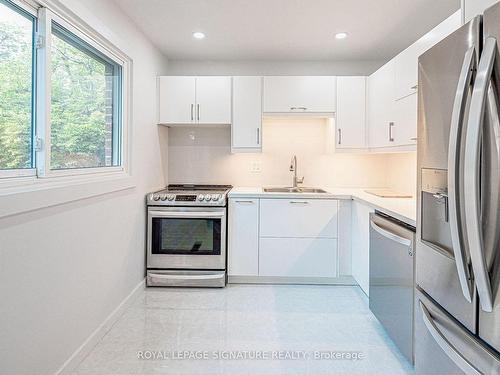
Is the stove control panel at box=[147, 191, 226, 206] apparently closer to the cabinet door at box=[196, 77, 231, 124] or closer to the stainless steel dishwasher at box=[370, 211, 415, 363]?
the cabinet door at box=[196, 77, 231, 124]

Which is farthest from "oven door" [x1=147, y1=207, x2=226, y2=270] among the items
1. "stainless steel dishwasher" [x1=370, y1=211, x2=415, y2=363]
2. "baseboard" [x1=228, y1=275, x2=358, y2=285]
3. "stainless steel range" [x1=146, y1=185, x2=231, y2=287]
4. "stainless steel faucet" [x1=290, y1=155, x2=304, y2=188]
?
"stainless steel dishwasher" [x1=370, y1=211, x2=415, y2=363]

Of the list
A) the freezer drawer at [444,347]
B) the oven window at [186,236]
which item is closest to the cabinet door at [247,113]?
the oven window at [186,236]

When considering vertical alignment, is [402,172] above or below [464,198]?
above

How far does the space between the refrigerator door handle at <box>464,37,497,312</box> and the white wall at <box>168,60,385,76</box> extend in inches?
122

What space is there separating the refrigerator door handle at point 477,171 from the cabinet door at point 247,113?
108 inches

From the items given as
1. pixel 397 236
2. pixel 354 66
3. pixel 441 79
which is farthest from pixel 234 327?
pixel 354 66

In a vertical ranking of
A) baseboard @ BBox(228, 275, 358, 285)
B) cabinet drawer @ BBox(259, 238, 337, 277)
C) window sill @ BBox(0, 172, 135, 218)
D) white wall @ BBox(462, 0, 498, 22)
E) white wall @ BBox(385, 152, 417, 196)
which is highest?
Result: white wall @ BBox(462, 0, 498, 22)

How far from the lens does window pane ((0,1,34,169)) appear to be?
1662 mm

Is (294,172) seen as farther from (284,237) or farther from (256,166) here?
(284,237)

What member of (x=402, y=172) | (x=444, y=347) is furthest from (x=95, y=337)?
(x=402, y=172)

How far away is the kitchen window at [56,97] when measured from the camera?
1.72m

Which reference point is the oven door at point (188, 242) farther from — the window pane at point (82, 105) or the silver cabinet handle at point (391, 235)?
the silver cabinet handle at point (391, 235)

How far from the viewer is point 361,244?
10.4ft

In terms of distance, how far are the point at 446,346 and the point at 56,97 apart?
2265 millimetres
